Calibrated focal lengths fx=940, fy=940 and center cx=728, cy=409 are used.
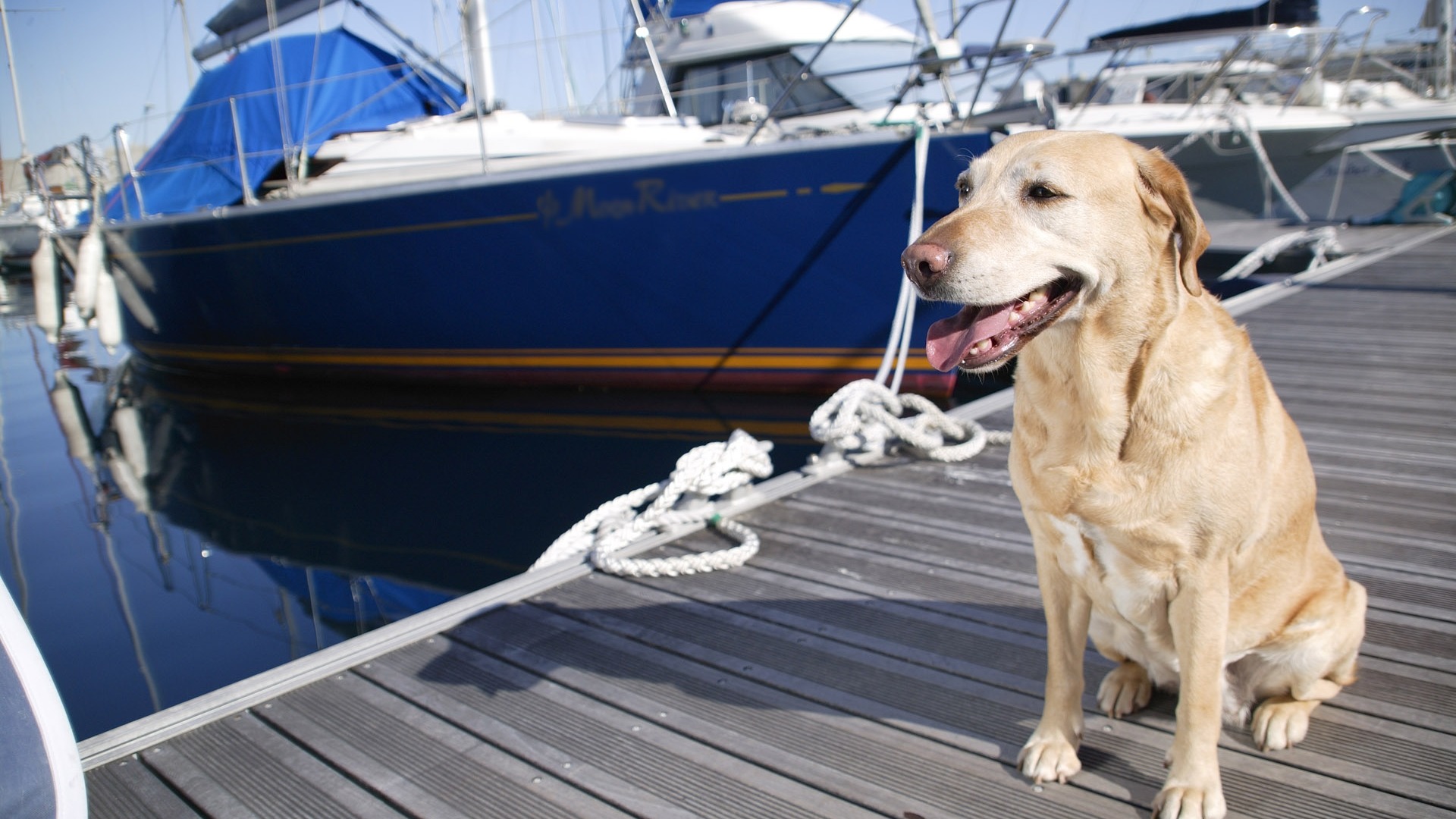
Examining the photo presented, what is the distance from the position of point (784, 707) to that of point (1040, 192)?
1323 mm

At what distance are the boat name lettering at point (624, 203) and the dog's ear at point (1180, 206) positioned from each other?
210 inches

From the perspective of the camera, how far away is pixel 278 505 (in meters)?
6.40

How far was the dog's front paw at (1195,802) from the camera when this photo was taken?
1691 millimetres

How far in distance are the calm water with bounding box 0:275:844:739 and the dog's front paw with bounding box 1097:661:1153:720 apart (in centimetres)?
338

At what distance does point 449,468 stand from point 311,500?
92 centimetres

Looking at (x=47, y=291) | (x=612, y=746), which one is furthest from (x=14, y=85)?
(x=612, y=746)

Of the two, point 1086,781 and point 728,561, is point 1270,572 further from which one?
point 728,561

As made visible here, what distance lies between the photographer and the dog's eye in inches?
61.5

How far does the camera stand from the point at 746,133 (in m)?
8.33

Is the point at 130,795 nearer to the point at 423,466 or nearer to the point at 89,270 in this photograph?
the point at 423,466

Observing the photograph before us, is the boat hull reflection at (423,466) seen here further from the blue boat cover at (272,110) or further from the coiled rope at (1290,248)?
the coiled rope at (1290,248)

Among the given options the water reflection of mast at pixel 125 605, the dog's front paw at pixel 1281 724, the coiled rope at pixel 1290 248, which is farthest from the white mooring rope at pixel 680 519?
the coiled rope at pixel 1290 248

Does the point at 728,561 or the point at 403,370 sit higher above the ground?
the point at 728,561

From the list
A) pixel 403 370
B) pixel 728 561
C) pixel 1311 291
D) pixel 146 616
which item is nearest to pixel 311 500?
pixel 146 616
